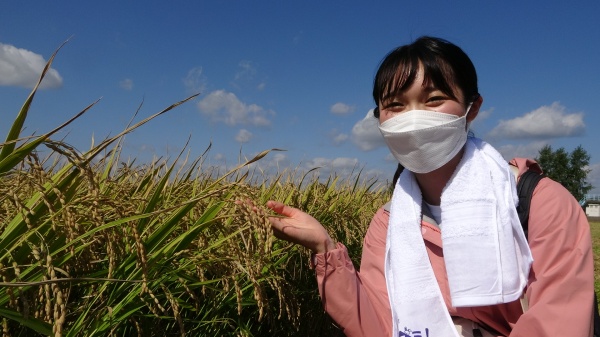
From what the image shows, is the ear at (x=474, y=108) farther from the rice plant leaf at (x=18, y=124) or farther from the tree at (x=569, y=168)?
the tree at (x=569, y=168)

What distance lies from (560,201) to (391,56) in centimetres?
85

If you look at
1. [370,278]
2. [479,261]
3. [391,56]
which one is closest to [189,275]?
[370,278]

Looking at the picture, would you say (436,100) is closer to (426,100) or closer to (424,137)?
(426,100)

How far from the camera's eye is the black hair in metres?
1.98

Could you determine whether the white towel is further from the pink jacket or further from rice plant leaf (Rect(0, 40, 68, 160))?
rice plant leaf (Rect(0, 40, 68, 160))

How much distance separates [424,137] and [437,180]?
0.27m

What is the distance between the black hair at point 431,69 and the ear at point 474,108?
0.09ft

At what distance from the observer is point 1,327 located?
1327 mm

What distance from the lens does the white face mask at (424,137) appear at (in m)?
1.97

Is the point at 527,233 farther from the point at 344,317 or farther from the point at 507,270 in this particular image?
the point at 344,317

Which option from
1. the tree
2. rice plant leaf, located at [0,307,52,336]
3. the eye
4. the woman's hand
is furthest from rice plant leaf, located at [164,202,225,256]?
the tree

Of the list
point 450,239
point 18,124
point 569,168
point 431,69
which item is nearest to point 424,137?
point 431,69

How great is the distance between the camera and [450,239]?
1.93m

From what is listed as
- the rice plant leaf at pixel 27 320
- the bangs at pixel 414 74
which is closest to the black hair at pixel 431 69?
the bangs at pixel 414 74
